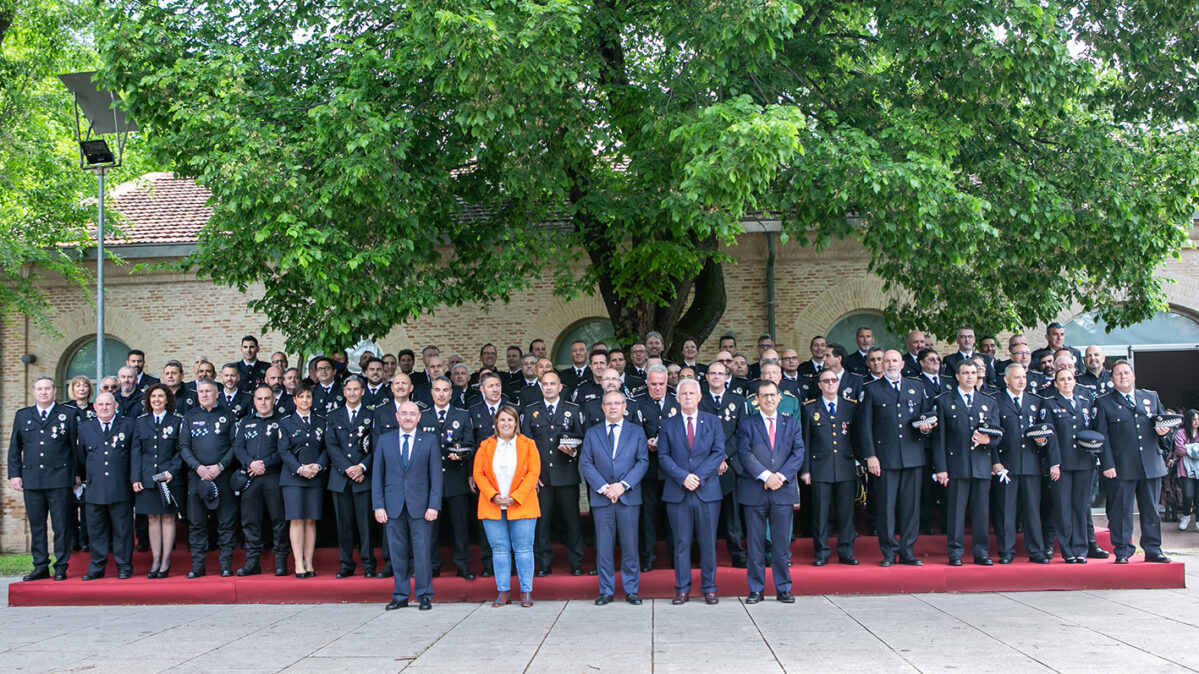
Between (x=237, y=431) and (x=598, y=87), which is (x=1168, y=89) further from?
(x=237, y=431)

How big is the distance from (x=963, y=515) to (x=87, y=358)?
50.1ft

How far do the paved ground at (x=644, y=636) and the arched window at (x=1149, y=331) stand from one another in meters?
8.65

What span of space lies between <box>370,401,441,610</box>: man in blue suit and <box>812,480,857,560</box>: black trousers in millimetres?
3441

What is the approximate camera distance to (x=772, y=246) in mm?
16062

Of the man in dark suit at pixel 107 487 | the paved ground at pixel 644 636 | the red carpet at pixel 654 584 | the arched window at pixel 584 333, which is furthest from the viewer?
the arched window at pixel 584 333

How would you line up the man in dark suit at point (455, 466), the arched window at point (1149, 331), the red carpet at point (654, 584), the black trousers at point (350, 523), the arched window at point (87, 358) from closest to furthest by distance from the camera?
the red carpet at point (654, 584), the man in dark suit at point (455, 466), the black trousers at point (350, 523), the arched window at point (1149, 331), the arched window at point (87, 358)

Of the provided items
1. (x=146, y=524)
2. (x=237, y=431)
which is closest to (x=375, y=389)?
(x=237, y=431)

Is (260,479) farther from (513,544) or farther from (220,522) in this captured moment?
(513,544)

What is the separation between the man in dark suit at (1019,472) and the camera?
887 cm

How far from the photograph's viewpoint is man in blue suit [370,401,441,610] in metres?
8.26

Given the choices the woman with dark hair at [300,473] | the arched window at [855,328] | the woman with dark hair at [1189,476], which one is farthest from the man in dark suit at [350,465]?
the woman with dark hair at [1189,476]

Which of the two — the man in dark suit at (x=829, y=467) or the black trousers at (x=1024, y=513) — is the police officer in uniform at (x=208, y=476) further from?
the black trousers at (x=1024, y=513)

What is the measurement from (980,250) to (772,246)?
5.88 meters

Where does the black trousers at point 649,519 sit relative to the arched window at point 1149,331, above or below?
below
